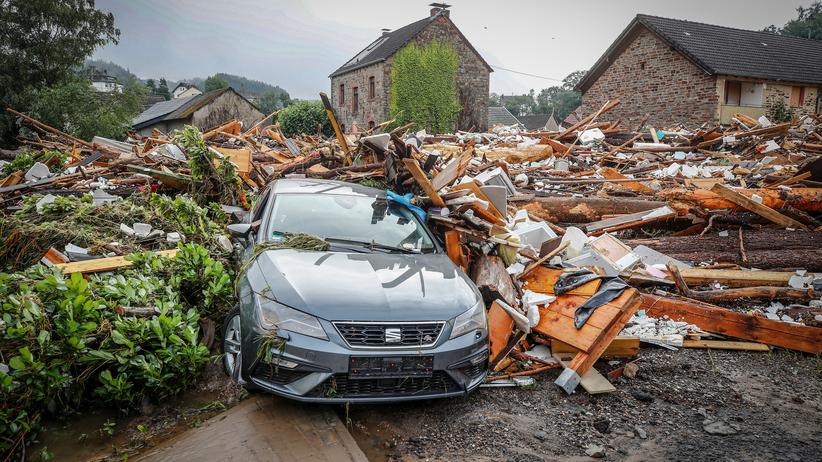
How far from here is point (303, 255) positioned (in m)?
4.10

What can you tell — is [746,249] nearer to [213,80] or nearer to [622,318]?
[622,318]

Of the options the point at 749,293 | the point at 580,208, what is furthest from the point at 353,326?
the point at 580,208

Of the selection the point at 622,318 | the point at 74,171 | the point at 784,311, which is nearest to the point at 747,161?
the point at 784,311

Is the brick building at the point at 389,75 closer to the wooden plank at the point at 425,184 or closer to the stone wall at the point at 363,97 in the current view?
the stone wall at the point at 363,97

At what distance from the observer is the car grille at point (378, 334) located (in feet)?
11.0

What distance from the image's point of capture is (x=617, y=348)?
4766 mm

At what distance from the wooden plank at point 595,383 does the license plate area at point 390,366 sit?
1.57 metres

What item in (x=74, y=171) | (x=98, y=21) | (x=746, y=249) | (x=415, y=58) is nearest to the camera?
(x=746, y=249)

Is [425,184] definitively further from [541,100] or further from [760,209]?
[541,100]

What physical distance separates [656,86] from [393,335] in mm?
28337

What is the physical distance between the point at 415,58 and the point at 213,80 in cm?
7678

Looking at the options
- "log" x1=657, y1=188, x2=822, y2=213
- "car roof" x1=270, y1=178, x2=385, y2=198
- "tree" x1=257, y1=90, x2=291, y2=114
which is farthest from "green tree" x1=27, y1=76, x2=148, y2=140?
"tree" x1=257, y1=90, x2=291, y2=114

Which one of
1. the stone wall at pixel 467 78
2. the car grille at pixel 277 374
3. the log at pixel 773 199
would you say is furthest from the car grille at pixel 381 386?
the stone wall at pixel 467 78

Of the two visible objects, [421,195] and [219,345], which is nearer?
[219,345]
